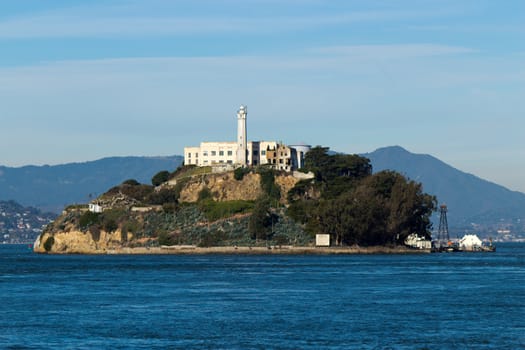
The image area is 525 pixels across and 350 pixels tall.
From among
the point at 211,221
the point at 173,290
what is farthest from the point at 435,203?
the point at 173,290

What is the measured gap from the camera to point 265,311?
70.5 m

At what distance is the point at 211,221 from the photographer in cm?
19712

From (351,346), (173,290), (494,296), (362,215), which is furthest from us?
(362,215)

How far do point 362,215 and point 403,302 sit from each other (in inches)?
4020

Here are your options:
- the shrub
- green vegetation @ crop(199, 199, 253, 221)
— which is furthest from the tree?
the shrub

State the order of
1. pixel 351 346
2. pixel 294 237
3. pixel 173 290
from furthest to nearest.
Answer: pixel 294 237
pixel 173 290
pixel 351 346

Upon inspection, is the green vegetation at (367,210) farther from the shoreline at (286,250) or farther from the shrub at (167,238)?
the shrub at (167,238)

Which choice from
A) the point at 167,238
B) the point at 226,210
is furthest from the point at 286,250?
the point at 167,238

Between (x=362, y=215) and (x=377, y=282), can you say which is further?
(x=362, y=215)

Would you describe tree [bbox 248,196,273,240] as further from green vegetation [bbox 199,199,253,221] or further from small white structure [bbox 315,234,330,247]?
small white structure [bbox 315,234,330,247]

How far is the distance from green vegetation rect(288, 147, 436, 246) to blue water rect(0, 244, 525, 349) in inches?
2502

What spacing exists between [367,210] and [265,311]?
4363 inches

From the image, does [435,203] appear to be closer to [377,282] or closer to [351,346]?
[377,282]

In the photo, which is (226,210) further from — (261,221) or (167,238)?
(167,238)
